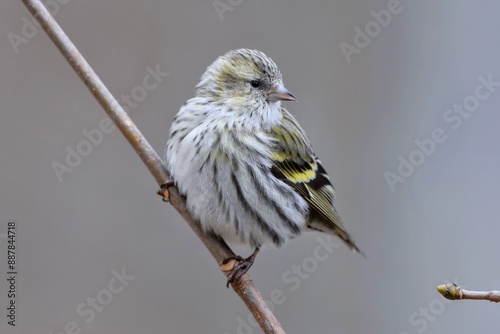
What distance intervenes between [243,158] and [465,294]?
1.28 metres

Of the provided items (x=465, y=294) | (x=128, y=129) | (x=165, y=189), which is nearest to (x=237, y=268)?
(x=165, y=189)

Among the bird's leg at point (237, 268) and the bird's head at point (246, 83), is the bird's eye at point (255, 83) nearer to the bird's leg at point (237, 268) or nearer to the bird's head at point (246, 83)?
the bird's head at point (246, 83)

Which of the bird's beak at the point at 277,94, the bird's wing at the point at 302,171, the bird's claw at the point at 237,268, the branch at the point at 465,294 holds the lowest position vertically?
the branch at the point at 465,294

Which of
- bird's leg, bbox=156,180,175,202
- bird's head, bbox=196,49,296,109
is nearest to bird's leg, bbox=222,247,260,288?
bird's leg, bbox=156,180,175,202

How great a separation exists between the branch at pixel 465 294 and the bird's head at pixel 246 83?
127 centimetres

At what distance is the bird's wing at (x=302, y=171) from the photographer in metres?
2.72

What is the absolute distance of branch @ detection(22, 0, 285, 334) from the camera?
198 cm

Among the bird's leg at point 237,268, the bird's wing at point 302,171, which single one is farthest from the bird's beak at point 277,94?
the bird's leg at point 237,268

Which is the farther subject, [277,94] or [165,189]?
[277,94]

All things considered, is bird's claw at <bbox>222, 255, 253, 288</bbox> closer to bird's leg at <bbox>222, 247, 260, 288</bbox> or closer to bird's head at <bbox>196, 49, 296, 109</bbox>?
bird's leg at <bbox>222, 247, 260, 288</bbox>

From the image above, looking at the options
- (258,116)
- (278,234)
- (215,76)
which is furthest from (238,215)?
(215,76)

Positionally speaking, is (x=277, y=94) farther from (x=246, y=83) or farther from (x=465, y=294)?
(x=465, y=294)

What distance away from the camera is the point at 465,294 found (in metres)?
1.38

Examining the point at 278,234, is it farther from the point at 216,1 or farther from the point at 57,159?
the point at 216,1
